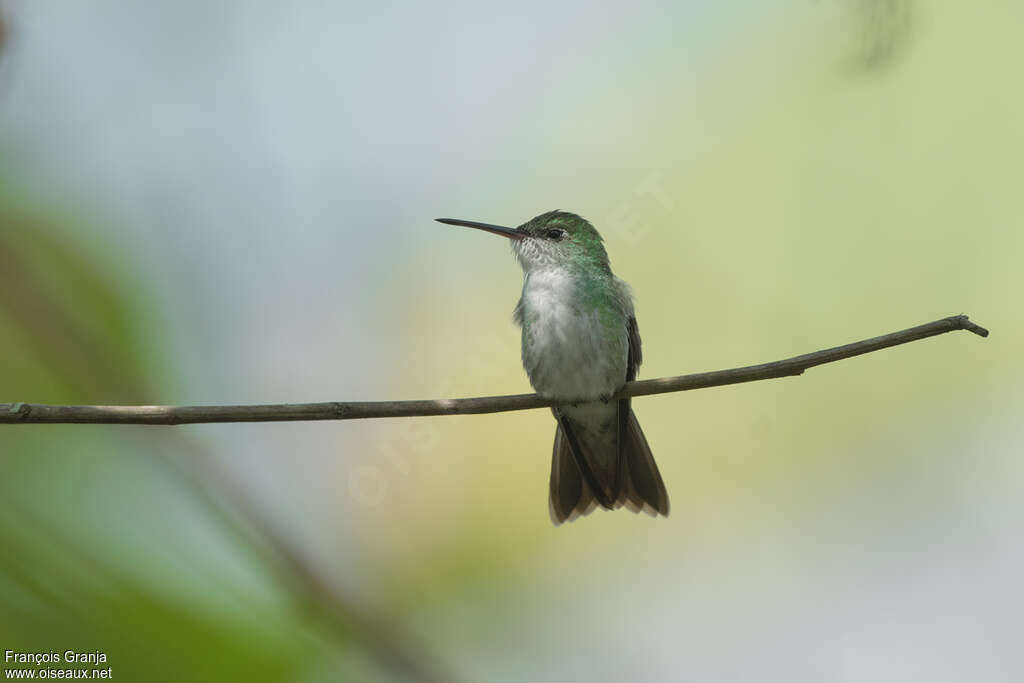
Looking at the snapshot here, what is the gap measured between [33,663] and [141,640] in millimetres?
273

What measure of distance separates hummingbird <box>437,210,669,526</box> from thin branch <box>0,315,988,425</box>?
→ 37.7 inches

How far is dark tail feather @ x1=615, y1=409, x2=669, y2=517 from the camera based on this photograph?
4098mm

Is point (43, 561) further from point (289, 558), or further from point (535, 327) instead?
point (535, 327)

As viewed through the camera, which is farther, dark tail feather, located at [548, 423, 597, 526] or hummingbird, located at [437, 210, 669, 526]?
dark tail feather, located at [548, 423, 597, 526]

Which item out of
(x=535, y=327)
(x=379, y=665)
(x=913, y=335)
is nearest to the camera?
(x=913, y=335)

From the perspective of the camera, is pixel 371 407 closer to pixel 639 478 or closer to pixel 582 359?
pixel 582 359

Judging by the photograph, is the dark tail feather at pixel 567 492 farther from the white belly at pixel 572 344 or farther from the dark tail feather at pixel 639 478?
the white belly at pixel 572 344

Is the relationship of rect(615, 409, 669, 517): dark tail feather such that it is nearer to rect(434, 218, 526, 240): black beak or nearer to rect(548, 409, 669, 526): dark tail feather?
rect(548, 409, 669, 526): dark tail feather

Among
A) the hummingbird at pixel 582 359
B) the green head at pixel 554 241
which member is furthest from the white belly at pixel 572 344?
the green head at pixel 554 241

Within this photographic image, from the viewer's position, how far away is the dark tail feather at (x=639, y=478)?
410 cm

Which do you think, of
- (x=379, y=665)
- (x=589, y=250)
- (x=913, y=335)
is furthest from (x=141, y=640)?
(x=589, y=250)

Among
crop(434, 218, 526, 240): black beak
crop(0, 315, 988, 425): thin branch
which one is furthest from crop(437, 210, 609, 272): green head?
crop(0, 315, 988, 425): thin branch

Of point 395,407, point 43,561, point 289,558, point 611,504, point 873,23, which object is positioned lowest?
point 611,504

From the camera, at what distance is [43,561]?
6.34 feet
